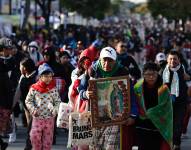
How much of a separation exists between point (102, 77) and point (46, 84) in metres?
Answer: 1.63

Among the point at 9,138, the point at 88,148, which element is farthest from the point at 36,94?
the point at 9,138

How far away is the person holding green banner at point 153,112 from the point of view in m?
7.87

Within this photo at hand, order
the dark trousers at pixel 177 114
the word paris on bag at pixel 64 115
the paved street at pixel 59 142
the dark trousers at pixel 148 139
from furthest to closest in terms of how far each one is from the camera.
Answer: the paved street at pixel 59 142, the dark trousers at pixel 177 114, the word paris on bag at pixel 64 115, the dark trousers at pixel 148 139

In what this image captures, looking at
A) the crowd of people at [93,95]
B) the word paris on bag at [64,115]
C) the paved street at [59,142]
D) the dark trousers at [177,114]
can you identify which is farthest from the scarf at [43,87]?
the paved street at [59,142]

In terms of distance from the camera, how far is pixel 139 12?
175 m

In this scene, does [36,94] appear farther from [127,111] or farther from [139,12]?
[139,12]

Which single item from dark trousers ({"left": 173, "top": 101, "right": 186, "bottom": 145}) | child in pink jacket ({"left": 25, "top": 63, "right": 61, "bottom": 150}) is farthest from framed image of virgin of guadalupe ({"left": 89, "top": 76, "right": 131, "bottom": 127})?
dark trousers ({"left": 173, "top": 101, "right": 186, "bottom": 145})

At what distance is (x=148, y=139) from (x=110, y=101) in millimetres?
689

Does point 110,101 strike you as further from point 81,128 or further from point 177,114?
point 177,114

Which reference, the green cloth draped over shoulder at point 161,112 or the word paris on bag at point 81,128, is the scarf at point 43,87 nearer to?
the word paris on bag at point 81,128

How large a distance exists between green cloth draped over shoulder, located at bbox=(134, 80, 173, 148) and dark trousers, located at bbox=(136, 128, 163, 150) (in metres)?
0.10

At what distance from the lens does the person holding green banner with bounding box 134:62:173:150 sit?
787cm

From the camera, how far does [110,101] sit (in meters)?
7.77

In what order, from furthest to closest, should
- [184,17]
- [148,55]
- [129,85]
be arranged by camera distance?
[184,17]
[148,55]
[129,85]
